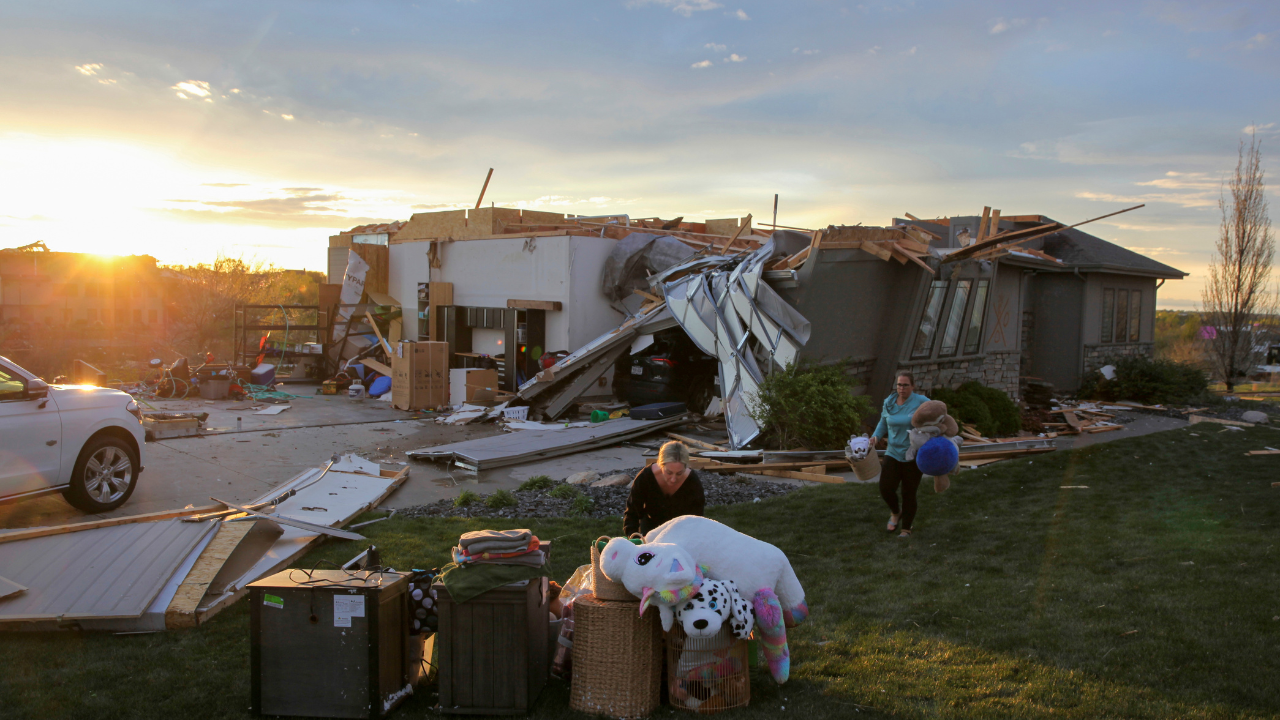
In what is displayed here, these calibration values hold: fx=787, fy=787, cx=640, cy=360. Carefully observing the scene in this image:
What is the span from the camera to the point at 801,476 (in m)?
10.4

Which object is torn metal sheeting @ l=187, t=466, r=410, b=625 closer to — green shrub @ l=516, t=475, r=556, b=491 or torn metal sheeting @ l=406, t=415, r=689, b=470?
torn metal sheeting @ l=406, t=415, r=689, b=470

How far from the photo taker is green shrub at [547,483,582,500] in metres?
8.95

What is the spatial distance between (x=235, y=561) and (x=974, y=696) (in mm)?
5134

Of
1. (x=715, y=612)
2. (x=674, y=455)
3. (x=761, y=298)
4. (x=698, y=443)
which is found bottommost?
(x=698, y=443)

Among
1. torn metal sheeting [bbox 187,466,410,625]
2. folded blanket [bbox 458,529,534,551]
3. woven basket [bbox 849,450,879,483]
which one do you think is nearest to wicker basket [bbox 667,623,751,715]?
folded blanket [bbox 458,529,534,551]

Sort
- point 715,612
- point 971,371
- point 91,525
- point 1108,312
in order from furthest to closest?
point 1108,312
point 971,371
point 91,525
point 715,612

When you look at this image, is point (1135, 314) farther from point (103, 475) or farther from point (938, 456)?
point (103, 475)

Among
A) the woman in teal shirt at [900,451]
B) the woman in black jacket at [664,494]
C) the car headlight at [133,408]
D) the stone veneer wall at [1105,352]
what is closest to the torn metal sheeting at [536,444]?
the car headlight at [133,408]

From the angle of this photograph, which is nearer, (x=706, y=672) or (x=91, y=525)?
(x=706, y=672)

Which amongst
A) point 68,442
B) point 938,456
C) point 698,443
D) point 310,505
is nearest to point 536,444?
point 698,443

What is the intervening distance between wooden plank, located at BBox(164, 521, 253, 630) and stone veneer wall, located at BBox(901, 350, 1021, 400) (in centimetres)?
1087

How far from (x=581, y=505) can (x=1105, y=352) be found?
1767 cm

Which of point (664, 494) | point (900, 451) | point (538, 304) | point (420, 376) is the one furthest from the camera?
point (538, 304)

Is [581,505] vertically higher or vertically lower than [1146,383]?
lower
